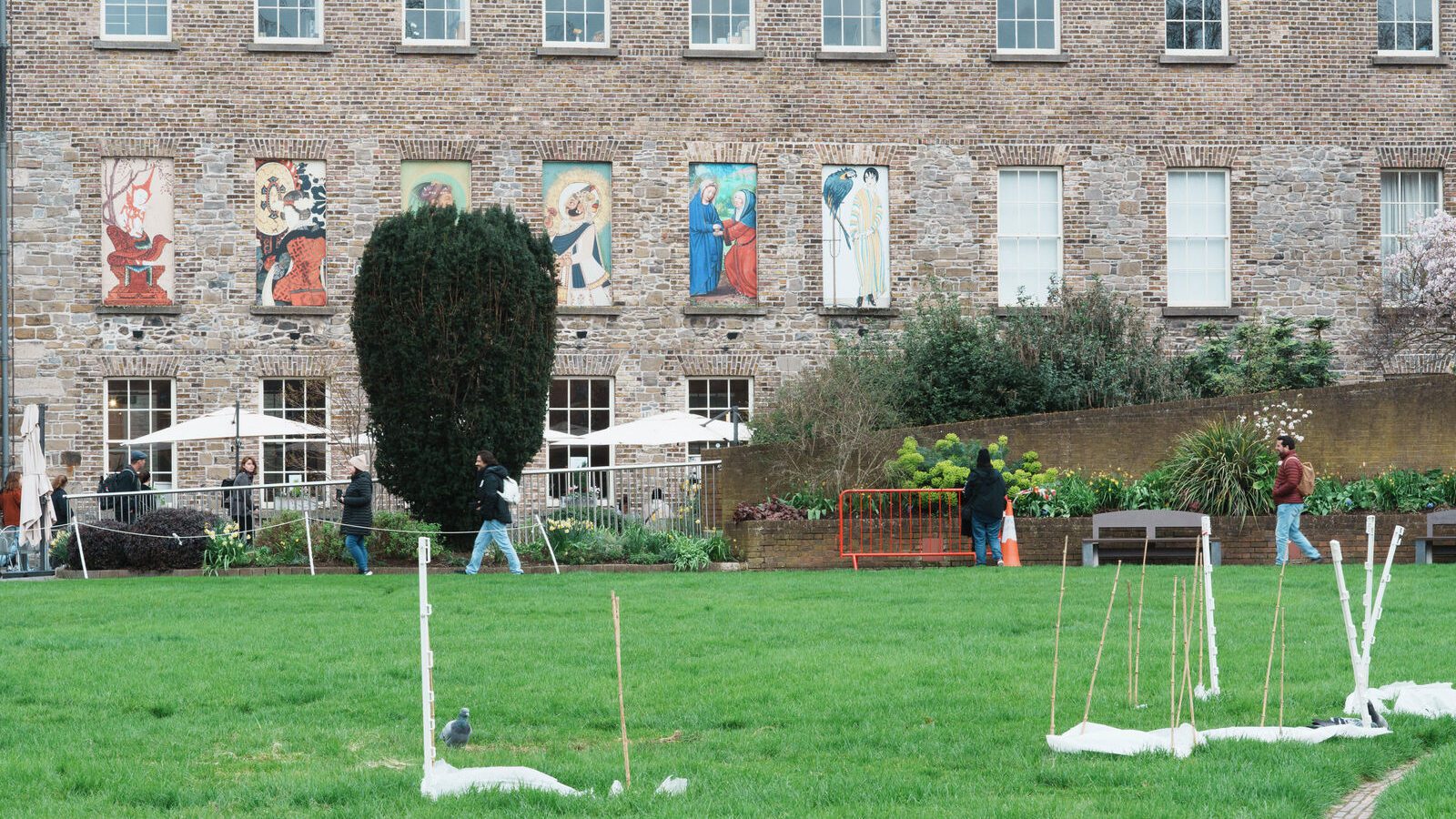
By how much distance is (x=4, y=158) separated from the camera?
30281 mm

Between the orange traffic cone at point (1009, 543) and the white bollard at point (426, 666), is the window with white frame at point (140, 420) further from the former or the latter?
the white bollard at point (426, 666)

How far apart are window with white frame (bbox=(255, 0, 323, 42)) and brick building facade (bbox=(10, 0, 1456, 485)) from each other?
0.47 feet

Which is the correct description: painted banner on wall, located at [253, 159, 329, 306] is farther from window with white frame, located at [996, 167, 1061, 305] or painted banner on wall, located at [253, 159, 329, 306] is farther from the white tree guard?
the white tree guard

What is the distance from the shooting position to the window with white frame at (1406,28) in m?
32.9

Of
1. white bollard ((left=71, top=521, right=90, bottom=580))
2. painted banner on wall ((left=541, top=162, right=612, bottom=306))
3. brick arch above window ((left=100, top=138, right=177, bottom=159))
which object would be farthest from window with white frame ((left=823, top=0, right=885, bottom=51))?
white bollard ((left=71, top=521, right=90, bottom=580))

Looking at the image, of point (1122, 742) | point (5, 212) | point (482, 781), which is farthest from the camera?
point (5, 212)

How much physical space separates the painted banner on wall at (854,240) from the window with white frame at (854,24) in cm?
232

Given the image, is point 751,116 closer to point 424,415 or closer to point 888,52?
point 888,52

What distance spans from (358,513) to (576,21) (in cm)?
1311

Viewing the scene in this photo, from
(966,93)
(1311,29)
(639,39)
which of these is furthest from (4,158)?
(1311,29)

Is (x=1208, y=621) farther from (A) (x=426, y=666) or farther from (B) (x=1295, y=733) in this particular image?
(A) (x=426, y=666)

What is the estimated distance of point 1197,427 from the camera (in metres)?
24.7

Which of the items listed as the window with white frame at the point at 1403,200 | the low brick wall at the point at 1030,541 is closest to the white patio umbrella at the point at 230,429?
the low brick wall at the point at 1030,541

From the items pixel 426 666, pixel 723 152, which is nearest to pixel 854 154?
pixel 723 152
